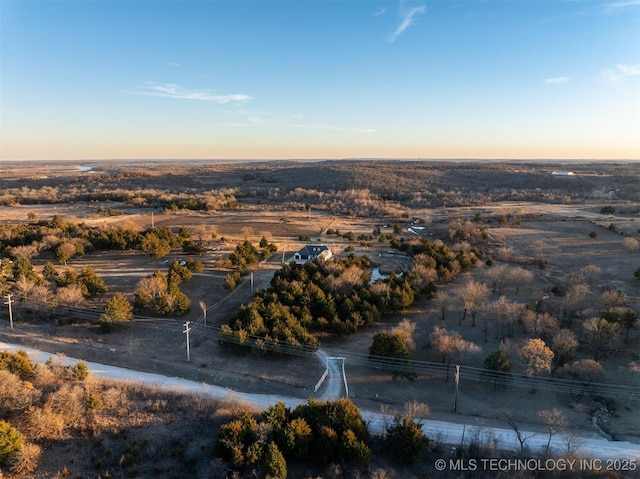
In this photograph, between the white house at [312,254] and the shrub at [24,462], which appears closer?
the shrub at [24,462]

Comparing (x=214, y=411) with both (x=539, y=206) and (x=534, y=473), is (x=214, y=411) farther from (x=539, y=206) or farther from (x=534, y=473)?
(x=539, y=206)

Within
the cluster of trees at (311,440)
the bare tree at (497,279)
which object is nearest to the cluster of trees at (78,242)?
the bare tree at (497,279)

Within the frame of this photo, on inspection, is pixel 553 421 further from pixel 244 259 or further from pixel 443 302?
pixel 244 259

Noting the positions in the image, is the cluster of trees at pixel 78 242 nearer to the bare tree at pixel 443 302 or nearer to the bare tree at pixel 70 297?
the bare tree at pixel 70 297

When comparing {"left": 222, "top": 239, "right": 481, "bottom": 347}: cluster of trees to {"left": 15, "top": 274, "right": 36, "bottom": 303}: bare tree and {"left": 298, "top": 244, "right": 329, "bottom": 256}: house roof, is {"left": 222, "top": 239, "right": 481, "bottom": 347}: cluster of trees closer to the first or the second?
{"left": 298, "top": 244, "right": 329, "bottom": 256}: house roof

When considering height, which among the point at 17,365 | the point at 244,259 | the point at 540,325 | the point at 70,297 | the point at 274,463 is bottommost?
the point at 274,463

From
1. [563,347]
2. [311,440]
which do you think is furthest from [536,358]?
[311,440]

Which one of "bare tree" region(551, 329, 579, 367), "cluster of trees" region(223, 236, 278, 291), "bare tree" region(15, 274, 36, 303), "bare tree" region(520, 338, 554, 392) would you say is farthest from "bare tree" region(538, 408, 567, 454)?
"bare tree" region(15, 274, 36, 303)
